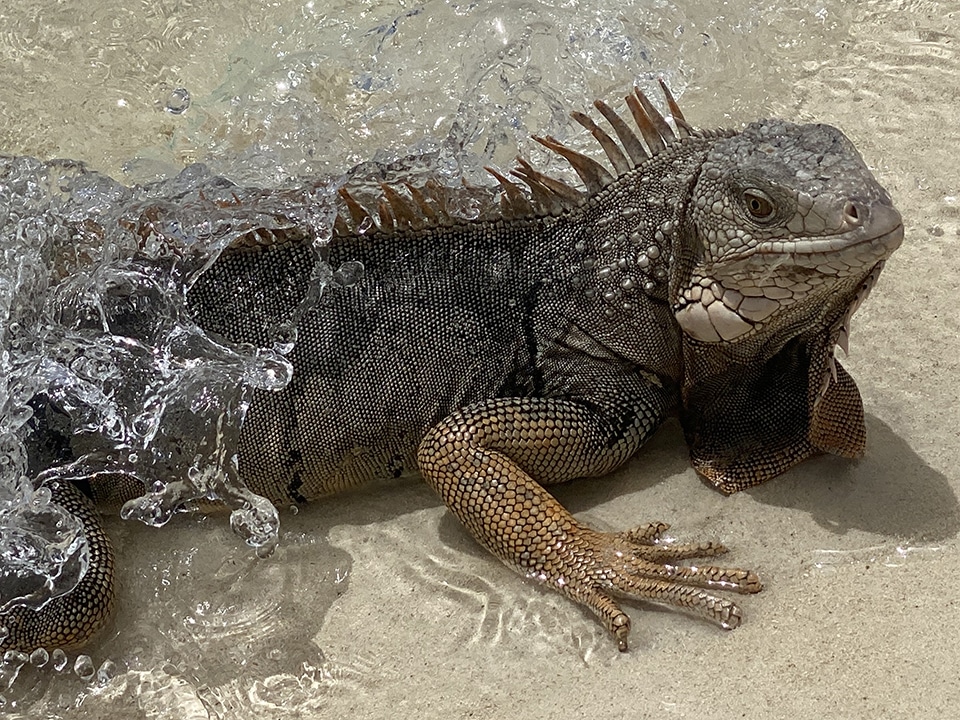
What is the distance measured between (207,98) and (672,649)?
4.46m

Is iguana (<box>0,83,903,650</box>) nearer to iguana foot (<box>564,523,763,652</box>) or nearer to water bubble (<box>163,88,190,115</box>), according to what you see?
iguana foot (<box>564,523,763,652</box>)

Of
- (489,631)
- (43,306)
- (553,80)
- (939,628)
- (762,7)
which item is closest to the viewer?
(939,628)

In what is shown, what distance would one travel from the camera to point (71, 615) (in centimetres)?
379

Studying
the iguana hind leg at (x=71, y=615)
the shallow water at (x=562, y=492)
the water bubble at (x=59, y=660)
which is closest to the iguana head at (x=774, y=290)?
the shallow water at (x=562, y=492)

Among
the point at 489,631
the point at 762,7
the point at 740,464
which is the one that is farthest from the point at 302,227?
the point at 762,7

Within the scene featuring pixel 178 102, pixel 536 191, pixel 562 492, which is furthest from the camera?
pixel 178 102

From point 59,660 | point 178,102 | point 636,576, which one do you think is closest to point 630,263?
point 636,576

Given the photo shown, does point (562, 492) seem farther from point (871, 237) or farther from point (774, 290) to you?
point (871, 237)

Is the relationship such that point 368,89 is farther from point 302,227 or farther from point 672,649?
point 672,649

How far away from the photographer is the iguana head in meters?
3.46

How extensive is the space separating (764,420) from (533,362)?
0.92 meters

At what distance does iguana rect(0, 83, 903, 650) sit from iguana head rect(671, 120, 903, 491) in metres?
0.01

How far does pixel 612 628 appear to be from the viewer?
3682 millimetres

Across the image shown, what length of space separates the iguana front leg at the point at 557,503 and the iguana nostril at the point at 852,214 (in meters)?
1.13
